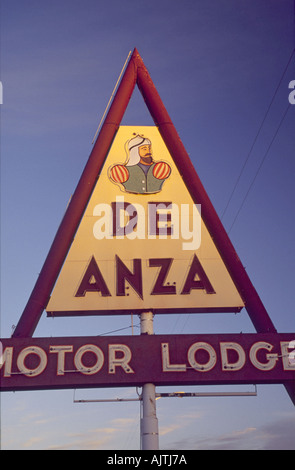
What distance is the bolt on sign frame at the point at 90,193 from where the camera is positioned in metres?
14.5

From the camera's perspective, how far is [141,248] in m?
15.6

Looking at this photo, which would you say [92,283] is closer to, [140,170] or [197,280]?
[197,280]

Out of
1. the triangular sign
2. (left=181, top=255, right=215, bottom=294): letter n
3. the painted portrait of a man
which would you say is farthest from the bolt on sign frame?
(left=181, top=255, right=215, bottom=294): letter n

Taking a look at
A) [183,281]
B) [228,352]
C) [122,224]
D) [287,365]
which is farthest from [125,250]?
[287,365]

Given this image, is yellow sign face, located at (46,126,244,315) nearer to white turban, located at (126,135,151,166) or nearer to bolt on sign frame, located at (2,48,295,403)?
white turban, located at (126,135,151,166)

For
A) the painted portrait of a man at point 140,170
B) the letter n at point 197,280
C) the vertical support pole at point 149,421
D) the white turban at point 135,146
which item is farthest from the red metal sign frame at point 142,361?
the white turban at point 135,146

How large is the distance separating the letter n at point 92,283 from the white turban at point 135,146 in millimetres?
3919

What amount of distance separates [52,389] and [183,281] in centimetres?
475

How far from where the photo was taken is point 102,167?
16.9m

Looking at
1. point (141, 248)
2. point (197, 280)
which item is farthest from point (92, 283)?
point (197, 280)

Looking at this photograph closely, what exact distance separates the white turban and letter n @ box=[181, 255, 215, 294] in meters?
4.03

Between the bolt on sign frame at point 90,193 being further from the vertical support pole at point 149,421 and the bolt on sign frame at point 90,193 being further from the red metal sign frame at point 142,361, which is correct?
the vertical support pole at point 149,421

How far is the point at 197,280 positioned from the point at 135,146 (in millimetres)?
5154

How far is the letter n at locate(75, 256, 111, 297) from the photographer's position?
48.4ft
